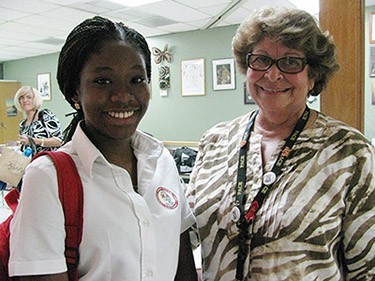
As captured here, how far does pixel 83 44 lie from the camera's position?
93cm

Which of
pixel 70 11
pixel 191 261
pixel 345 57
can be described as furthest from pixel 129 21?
pixel 191 261

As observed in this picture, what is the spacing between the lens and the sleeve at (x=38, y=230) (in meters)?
0.77

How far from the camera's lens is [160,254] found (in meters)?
0.96

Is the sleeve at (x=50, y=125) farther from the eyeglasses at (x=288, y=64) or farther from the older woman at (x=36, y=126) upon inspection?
the eyeglasses at (x=288, y=64)

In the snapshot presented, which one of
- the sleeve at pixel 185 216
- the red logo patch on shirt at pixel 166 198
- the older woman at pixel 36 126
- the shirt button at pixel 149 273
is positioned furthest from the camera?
the older woman at pixel 36 126

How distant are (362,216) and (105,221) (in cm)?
73

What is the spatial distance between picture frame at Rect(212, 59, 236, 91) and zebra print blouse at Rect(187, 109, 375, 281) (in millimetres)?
5102

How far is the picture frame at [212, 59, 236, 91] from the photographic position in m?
6.23

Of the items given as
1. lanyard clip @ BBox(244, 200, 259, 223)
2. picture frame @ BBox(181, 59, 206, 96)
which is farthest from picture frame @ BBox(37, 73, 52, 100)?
lanyard clip @ BBox(244, 200, 259, 223)

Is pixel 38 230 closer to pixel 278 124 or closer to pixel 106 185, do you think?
pixel 106 185

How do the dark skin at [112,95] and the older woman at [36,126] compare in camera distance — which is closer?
the dark skin at [112,95]

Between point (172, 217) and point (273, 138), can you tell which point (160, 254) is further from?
point (273, 138)

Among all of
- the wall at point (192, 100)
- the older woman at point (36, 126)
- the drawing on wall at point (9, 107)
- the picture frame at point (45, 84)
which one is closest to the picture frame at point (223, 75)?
the wall at point (192, 100)

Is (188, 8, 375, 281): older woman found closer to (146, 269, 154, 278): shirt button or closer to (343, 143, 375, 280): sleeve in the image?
(343, 143, 375, 280): sleeve
